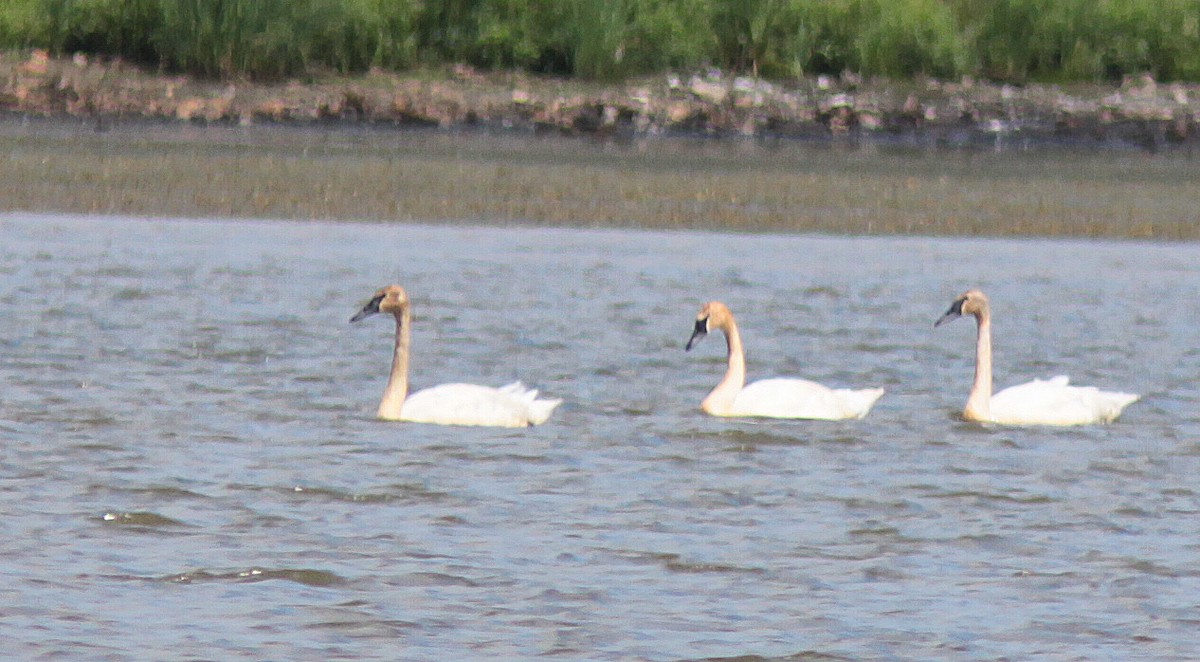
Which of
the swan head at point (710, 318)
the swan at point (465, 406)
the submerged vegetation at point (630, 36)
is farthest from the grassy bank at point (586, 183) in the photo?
the swan at point (465, 406)

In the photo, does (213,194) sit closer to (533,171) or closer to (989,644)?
(533,171)

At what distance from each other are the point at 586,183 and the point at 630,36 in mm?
7532

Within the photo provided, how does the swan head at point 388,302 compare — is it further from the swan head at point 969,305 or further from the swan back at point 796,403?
the swan head at point 969,305

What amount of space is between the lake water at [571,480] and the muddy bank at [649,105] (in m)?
10.9

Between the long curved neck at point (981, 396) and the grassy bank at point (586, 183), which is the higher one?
the long curved neck at point (981, 396)

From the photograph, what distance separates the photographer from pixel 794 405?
35.7 feet

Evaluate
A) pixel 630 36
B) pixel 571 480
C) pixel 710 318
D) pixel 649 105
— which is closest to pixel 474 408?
pixel 571 480

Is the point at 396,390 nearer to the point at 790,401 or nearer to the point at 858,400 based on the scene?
the point at 790,401

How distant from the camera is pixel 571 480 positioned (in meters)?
9.06

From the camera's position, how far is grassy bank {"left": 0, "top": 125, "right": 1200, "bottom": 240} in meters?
21.4

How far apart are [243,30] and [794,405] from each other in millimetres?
19178

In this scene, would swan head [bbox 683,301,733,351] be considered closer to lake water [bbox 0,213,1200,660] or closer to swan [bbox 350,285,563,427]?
lake water [bbox 0,213,1200,660]

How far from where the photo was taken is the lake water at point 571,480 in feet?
22.0

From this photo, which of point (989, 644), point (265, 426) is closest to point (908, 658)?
point (989, 644)
